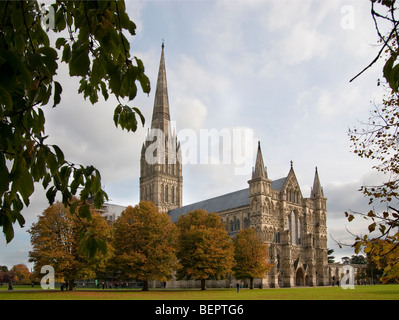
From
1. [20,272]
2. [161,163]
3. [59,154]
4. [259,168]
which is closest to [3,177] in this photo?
[59,154]

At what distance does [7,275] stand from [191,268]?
70.6m

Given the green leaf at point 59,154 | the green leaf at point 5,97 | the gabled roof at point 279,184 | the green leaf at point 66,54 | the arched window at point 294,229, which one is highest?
the gabled roof at point 279,184

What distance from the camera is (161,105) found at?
317ft

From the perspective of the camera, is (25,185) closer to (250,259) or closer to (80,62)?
(80,62)

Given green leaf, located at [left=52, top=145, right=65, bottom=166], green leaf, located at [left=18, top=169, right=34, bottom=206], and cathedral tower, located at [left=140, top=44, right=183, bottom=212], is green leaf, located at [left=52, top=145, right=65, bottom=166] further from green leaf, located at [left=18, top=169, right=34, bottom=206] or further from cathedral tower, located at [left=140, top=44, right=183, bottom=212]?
cathedral tower, located at [left=140, top=44, right=183, bottom=212]

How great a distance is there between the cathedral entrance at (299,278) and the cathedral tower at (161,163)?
114ft

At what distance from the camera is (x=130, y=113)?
4277 mm

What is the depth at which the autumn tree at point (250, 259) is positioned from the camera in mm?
53156

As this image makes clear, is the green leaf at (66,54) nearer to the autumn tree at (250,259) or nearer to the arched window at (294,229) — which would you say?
the autumn tree at (250,259)

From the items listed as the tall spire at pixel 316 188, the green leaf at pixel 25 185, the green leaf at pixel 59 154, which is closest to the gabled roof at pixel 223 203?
the tall spire at pixel 316 188

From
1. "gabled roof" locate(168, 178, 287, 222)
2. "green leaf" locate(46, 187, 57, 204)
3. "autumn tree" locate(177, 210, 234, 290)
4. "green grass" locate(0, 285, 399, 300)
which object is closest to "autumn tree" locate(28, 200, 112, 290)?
"green grass" locate(0, 285, 399, 300)

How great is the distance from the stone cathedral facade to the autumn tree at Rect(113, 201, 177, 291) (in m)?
18.9

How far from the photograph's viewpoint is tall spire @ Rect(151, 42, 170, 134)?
9562 centimetres
